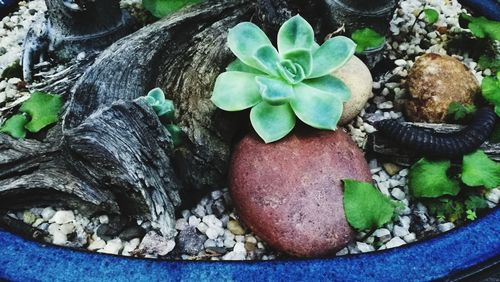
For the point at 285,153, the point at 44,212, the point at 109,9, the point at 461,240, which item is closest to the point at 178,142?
the point at 285,153

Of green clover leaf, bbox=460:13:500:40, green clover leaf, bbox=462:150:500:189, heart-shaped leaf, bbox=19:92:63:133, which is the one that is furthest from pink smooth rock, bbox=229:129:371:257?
green clover leaf, bbox=460:13:500:40

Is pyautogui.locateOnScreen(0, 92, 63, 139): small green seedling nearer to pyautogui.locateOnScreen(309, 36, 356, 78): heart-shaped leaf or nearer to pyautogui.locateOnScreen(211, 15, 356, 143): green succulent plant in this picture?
pyautogui.locateOnScreen(211, 15, 356, 143): green succulent plant

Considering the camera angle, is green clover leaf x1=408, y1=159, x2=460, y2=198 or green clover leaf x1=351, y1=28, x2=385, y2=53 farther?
green clover leaf x1=351, y1=28, x2=385, y2=53

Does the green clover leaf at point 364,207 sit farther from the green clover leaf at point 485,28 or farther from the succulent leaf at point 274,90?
the green clover leaf at point 485,28

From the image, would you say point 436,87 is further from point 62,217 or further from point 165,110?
point 62,217

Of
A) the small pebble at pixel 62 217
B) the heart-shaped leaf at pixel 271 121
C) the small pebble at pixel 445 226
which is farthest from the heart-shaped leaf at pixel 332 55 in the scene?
the small pebble at pixel 62 217

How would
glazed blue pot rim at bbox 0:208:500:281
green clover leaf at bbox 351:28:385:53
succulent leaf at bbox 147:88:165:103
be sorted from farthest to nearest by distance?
1. green clover leaf at bbox 351:28:385:53
2. succulent leaf at bbox 147:88:165:103
3. glazed blue pot rim at bbox 0:208:500:281
